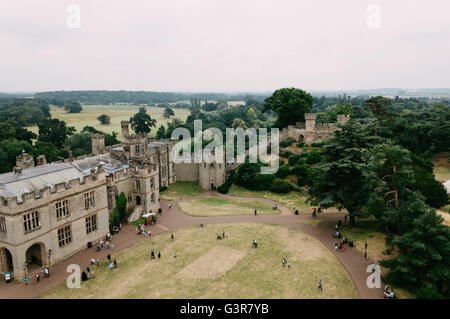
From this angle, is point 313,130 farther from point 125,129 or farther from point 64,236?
point 64,236

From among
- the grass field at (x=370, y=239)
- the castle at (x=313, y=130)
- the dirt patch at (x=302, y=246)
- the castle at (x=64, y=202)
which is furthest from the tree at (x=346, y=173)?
the castle at (x=313, y=130)

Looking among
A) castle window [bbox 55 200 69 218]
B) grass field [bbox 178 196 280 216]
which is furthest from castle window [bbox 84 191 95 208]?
grass field [bbox 178 196 280 216]

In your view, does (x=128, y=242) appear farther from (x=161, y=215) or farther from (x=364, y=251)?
(x=364, y=251)

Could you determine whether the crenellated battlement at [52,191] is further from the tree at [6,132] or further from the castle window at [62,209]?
the tree at [6,132]

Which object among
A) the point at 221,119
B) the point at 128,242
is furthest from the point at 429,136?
the point at 221,119

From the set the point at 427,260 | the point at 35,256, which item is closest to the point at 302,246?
the point at 427,260
